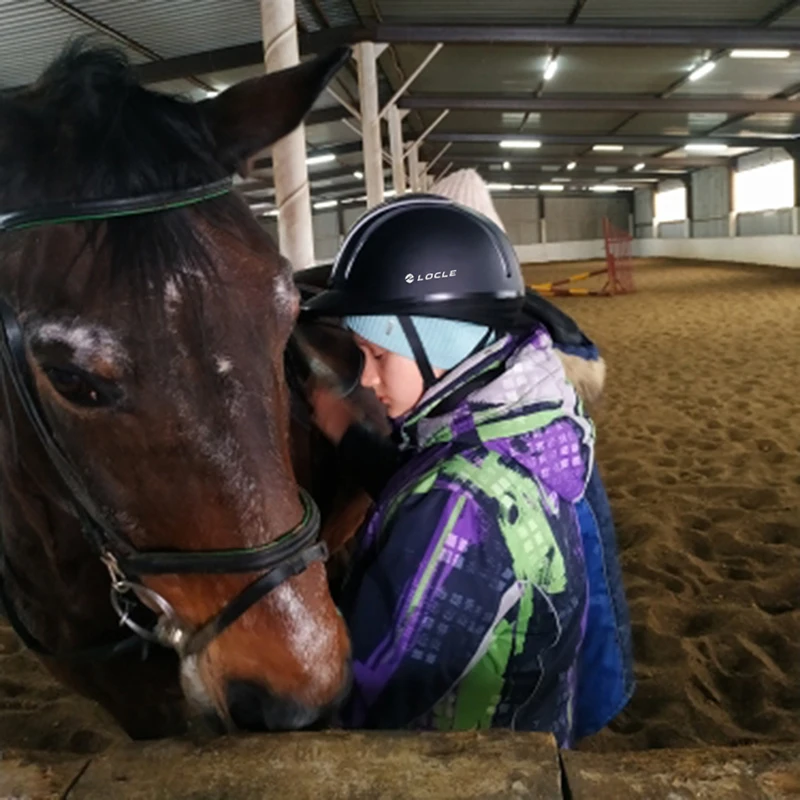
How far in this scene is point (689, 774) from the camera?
0.90m

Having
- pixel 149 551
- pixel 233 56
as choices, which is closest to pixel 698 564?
pixel 149 551

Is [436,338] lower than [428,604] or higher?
higher

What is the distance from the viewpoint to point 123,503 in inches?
52.7

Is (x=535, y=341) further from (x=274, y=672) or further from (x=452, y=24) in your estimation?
(x=452, y=24)

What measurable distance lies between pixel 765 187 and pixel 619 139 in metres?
8.18

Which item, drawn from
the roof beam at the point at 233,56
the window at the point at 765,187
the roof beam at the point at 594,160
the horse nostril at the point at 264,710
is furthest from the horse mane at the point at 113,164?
the roof beam at the point at 594,160

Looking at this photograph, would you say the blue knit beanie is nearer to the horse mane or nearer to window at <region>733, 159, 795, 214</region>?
the horse mane

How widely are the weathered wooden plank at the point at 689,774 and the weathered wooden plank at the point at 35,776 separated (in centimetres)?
64

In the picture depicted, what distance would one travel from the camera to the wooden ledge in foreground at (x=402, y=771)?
2.91ft

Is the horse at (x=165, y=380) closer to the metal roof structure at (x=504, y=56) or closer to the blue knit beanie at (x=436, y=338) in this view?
the blue knit beanie at (x=436, y=338)

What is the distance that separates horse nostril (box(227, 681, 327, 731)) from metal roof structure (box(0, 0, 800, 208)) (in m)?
5.45

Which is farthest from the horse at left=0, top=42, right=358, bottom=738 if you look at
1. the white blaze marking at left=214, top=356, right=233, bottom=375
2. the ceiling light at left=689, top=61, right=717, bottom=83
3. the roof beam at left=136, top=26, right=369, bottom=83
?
the ceiling light at left=689, top=61, right=717, bottom=83

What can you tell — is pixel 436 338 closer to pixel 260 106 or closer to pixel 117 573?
pixel 260 106

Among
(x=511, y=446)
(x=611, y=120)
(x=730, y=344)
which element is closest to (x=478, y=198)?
(x=511, y=446)
